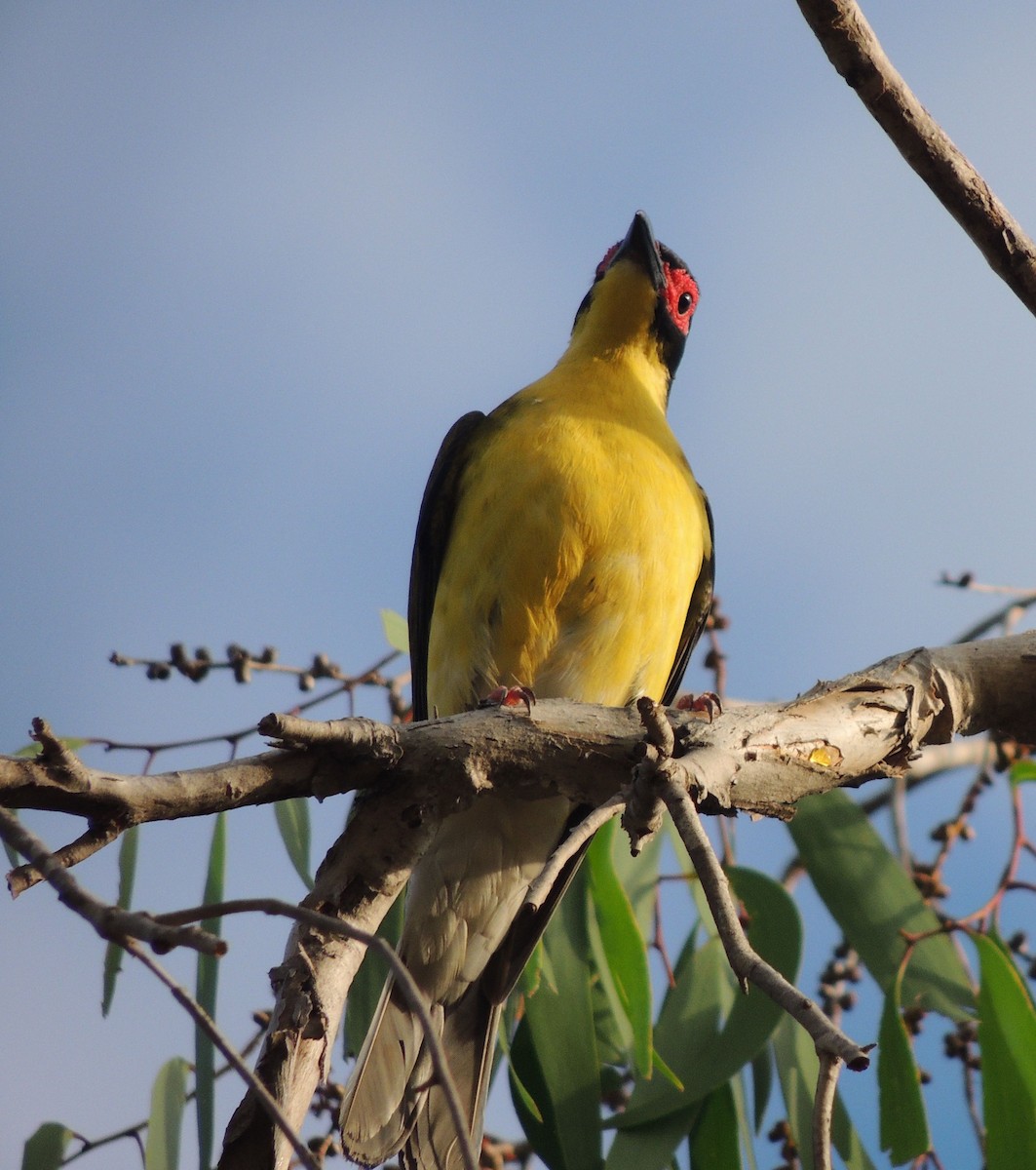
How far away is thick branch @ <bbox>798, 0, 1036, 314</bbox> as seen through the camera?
262cm

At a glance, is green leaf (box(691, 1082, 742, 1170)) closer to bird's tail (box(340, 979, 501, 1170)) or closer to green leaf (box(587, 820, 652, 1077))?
green leaf (box(587, 820, 652, 1077))

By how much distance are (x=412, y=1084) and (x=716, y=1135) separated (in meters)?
1.09

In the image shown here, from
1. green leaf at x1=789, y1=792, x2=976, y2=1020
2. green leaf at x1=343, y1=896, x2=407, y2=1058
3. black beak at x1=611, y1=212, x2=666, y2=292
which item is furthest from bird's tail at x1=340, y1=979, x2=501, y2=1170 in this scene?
black beak at x1=611, y1=212, x2=666, y2=292

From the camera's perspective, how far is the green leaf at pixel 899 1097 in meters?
Answer: 3.07

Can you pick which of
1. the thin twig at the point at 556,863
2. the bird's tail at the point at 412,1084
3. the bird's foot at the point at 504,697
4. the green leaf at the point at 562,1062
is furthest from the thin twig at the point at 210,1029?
the green leaf at the point at 562,1062

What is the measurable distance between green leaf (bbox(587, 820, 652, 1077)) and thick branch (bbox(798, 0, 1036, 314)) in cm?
195

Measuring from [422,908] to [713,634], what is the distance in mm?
1492

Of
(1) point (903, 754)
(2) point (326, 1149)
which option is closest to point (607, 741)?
(1) point (903, 754)

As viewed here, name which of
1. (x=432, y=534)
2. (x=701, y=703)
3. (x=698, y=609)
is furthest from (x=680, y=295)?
(x=701, y=703)

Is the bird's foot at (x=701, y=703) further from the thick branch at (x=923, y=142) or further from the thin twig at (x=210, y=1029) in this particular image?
the thin twig at (x=210, y=1029)

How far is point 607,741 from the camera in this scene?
2.57 metres

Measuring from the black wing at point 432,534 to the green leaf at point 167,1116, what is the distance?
1.29 m

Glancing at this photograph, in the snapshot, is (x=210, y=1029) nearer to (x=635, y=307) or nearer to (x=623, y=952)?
(x=623, y=952)

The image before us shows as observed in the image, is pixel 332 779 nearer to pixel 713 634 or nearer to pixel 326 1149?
pixel 326 1149
